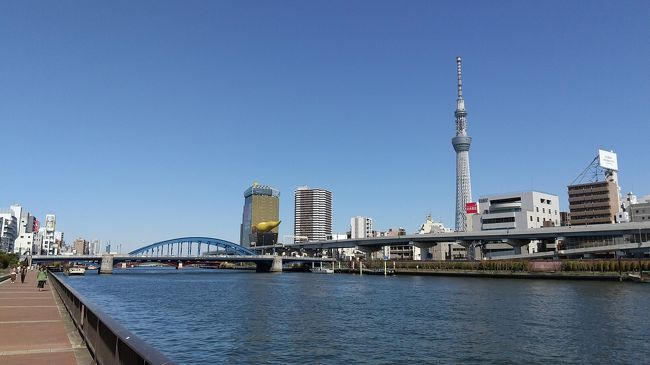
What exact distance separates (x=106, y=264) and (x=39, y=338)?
159 m

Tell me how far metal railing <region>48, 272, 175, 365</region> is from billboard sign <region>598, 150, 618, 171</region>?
189573 mm

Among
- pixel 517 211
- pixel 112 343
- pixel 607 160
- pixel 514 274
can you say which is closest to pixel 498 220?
pixel 517 211

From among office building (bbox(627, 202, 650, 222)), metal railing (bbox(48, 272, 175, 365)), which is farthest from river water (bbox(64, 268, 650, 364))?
office building (bbox(627, 202, 650, 222))

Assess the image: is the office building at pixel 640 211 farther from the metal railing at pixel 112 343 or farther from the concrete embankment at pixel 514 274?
the metal railing at pixel 112 343

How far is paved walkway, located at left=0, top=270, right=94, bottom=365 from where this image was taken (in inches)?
481

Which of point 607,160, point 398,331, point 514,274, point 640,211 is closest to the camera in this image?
point 398,331

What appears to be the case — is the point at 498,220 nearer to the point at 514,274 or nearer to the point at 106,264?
the point at 514,274

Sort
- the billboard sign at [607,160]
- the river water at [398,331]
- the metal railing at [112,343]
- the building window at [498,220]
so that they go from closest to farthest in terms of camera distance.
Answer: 1. the metal railing at [112,343]
2. the river water at [398,331]
3. the building window at [498,220]
4. the billboard sign at [607,160]

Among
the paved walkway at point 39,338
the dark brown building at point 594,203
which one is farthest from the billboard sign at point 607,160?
the paved walkway at point 39,338

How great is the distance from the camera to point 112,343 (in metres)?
9.24

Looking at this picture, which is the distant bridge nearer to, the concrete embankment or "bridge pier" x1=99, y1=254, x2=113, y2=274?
the concrete embankment

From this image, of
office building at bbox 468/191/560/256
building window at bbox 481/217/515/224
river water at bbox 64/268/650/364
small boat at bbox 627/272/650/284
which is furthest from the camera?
building window at bbox 481/217/515/224

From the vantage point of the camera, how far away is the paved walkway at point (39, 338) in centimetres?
1222

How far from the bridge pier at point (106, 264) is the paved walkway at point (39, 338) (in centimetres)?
14679
